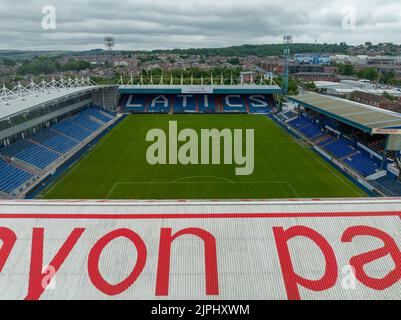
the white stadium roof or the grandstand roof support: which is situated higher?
the grandstand roof support

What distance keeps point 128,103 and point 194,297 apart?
64872 millimetres

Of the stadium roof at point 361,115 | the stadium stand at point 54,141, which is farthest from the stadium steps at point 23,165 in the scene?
the stadium roof at point 361,115

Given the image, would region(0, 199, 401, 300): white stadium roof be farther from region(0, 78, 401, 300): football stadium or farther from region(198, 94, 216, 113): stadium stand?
region(198, 94, 216, 113): stadium stand

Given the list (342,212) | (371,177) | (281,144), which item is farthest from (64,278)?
(281,144)

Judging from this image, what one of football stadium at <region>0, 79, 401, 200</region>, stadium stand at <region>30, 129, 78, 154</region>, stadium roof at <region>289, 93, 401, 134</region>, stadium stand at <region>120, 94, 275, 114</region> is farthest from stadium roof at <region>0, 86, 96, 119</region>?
stadium roof at <region>289, 93, 401, 134</region>

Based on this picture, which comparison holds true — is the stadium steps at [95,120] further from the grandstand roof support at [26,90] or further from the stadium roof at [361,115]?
the stadium roof at [361,115]

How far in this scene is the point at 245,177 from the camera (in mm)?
33125

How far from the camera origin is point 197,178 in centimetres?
3247

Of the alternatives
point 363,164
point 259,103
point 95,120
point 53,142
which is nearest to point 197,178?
point 363,164

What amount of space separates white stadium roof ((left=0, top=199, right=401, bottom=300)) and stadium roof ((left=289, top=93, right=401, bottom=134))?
57.4ft

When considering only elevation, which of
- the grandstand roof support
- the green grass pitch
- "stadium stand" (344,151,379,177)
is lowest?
the green grass pitch

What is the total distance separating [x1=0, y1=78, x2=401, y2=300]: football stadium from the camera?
1282 cm

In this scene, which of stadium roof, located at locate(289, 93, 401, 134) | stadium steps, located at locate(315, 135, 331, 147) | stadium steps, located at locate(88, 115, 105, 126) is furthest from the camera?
stadium steps, located at locate(88, 115, 105, 126)

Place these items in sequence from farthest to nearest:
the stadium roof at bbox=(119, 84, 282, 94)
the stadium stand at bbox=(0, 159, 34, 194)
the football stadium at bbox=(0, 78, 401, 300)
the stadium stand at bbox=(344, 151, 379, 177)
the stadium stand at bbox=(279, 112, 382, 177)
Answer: the stadium roof at bbox=(119, 84, 282, 94) → the stadium stand at bbox=(279, 112, 382, 177) → the stadium stand at bbox=(344, 151, 379, 177) → the stadium stand at bbox=(0, 159, 34, 194) → the football stadium at bbox=(0, 78, 401, 300)
